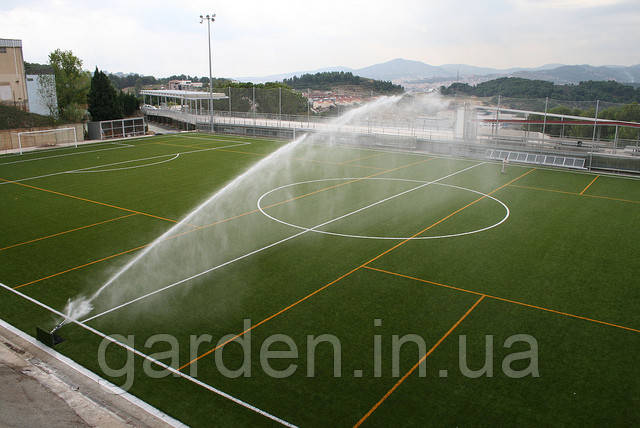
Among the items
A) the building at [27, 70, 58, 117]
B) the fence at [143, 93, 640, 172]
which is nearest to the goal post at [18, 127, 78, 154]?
the building at [27, 70, 58, 117]

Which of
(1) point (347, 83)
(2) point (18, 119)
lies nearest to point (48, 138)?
(2) point (18, 119)

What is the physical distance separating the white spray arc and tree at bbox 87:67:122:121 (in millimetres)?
21013

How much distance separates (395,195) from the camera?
22.1 m

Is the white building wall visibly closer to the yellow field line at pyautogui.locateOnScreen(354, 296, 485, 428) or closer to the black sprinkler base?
the black sprinkler base

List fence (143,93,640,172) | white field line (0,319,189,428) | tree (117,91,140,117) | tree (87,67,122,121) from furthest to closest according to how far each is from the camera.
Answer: tree (117,91,140,117) → tree (87,67,122,121) → fence (143,93,640,172) → white field line (0,319,189,428)

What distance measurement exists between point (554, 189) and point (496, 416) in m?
19.2

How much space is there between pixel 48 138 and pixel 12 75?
1552 centimetres

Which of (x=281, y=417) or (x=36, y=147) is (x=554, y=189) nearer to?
(x=281, y=417)

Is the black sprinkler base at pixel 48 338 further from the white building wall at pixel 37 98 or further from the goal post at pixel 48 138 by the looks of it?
the white building wall at pixel 37 98

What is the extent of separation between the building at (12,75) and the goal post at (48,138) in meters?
11.6

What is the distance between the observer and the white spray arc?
1107cm

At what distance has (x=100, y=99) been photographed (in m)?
48.9

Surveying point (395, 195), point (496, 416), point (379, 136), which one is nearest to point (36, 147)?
point (379, 136)

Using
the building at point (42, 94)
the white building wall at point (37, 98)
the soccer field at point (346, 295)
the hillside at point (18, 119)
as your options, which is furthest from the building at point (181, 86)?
the soccer field at point (346, 295)
